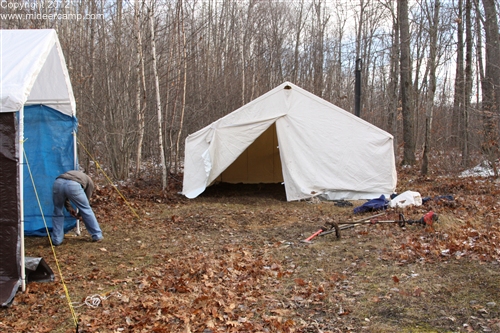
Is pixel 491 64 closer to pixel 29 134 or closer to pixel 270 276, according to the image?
pixel 270 276

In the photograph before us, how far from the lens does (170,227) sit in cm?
808

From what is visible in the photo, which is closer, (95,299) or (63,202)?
(95,299)

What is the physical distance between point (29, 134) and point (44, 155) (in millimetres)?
419

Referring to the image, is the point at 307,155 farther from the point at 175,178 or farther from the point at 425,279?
the point at 425,279

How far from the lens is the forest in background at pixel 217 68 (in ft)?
41.4

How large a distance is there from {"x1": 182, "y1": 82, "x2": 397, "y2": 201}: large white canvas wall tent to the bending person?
4.18m

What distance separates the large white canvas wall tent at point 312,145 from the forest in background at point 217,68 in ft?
6.08

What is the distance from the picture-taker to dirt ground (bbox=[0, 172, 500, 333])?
3924 mm

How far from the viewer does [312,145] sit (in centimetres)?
1073

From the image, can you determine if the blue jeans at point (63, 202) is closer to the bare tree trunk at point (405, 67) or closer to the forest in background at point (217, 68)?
the forest in background at point (217, 68)

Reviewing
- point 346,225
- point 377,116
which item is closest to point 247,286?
point 346,225

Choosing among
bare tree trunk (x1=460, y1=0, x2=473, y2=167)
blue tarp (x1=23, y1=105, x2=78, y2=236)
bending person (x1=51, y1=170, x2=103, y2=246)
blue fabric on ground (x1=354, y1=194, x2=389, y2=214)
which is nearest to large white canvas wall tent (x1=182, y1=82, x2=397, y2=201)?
blue fabric on ground (x1=354, y1=194, x2=389, y2=214)

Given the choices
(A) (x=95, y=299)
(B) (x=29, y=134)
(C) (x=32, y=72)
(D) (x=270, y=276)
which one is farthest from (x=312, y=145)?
(A) (x=95, y=299)

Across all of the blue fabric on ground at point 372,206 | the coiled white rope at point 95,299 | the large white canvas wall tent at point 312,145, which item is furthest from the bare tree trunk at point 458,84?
the coiled white rope at point 95,299
